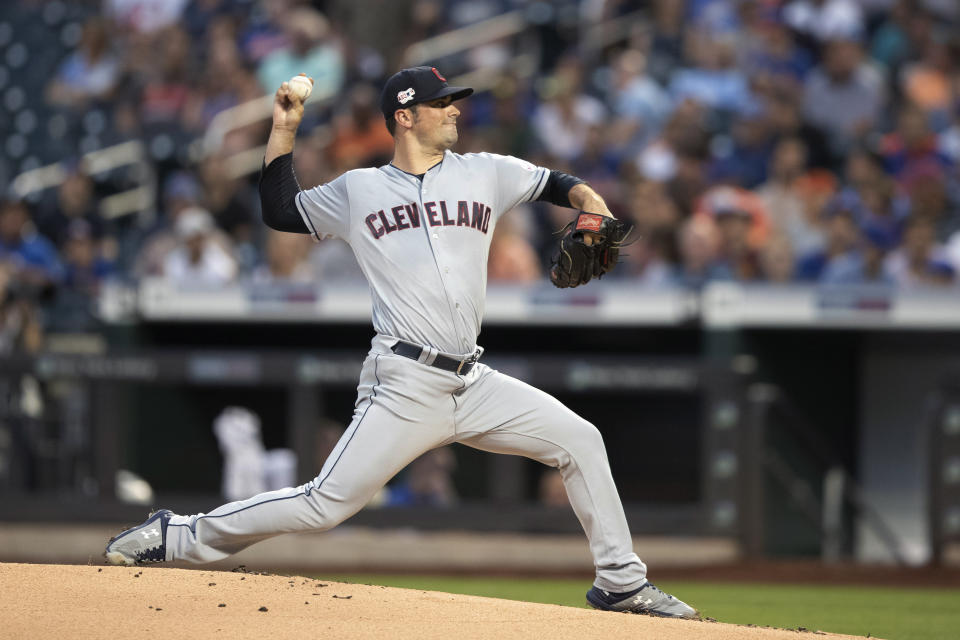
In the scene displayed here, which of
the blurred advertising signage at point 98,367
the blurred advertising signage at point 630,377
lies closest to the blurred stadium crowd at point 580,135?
the blurred advertising signage at point 98,367

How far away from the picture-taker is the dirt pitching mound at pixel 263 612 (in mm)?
4258

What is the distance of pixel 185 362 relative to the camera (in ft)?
32.0

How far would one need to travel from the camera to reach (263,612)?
177 inches

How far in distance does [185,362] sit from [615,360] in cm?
282

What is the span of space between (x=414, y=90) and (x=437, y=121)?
0.42 feet

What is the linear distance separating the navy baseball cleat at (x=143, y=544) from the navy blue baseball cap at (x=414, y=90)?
1548 millimetres

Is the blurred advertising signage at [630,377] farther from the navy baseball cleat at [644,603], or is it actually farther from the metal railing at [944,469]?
the navy baseball cleat at [644,603]

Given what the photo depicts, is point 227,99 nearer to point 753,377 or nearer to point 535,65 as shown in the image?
point 535,65

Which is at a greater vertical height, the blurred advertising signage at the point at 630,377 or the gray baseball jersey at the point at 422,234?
the gray baseball jersey at the point at 422,234

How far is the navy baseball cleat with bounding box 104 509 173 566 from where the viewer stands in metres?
4.90

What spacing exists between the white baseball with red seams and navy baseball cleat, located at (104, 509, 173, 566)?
37 millimetres

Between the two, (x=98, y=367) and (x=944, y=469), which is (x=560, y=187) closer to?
(x=944, y=469)

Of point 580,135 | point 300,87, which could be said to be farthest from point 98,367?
point 300,87

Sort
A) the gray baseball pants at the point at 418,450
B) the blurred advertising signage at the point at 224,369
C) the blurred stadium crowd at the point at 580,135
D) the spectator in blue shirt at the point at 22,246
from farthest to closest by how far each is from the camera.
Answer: the spectator in blue shirt at the point at 22,246
the blurred advertising signage at the point at 224,369
the blurred stadium crowd at the point at 580,135
the gray baseball pants at the point at 418,450
